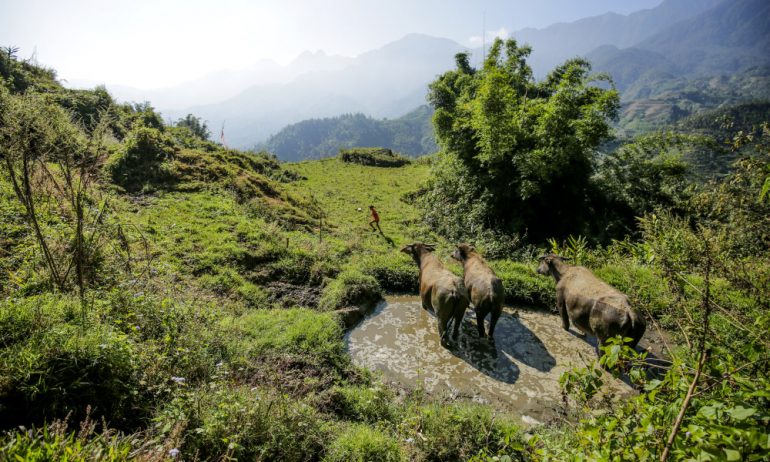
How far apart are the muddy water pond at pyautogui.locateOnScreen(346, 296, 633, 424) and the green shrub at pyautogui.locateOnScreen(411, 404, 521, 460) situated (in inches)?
37.5

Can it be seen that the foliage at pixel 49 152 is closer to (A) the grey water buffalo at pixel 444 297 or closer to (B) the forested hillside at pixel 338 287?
(B) the forested hillside at pixel 338 287

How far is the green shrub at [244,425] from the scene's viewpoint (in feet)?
11.0

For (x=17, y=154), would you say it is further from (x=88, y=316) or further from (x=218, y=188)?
(x=218, y=188)

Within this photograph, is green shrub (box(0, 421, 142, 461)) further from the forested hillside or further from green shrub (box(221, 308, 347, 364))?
green shrub (box(221, 308, 347, 364))

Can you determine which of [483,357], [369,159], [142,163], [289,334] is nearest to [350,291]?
[289,334]

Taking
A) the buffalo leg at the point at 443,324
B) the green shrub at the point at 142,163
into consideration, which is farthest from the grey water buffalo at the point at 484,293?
the green shrub at the point at 142,163

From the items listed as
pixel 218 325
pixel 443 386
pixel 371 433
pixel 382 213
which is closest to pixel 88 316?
pixel 218 325

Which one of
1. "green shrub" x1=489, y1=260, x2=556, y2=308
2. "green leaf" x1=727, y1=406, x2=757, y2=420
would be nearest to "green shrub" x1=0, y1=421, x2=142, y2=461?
"green leaf" x1=727, y1=406, x2=757, y2=420

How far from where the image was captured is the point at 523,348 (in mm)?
7145

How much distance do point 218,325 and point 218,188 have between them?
31.9 ft

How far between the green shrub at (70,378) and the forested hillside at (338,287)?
0.02 metres

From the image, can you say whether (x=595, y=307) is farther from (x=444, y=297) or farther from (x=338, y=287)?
(x=338, y=287)

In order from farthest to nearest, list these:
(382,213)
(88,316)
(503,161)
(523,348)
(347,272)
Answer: (382,213) < (503,161) < (347,272) < (523,348) < (88,316)

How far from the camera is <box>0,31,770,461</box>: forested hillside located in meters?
2.47
